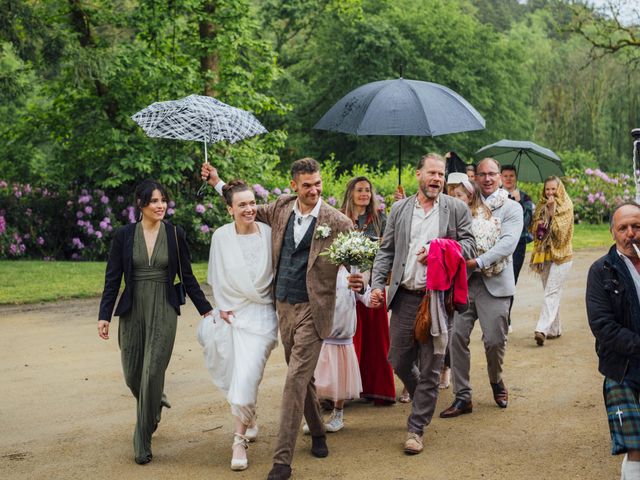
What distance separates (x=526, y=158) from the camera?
11156 mm

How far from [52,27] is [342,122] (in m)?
10.6

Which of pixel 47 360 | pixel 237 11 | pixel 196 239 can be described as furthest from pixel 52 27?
pixel 47 360

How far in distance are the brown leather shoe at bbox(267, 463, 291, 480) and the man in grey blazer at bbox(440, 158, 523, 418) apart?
6.48 feet

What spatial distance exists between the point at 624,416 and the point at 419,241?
234 centimetres

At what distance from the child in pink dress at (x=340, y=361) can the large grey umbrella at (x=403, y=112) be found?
5.06ft

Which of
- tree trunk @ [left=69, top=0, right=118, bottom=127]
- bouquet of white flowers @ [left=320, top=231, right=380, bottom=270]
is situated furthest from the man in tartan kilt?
tree trunk @ [left=69, top=0, right=118, bottom=127]

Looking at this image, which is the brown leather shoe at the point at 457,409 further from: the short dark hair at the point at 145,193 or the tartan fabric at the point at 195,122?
the short dark hair at the point at 145,193

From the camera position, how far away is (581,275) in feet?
52.5

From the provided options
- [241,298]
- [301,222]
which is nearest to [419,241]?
[301,222]

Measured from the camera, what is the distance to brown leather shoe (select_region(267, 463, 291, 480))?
563cm

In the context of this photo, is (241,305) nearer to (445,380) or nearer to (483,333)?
(483,333)

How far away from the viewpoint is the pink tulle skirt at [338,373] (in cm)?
697

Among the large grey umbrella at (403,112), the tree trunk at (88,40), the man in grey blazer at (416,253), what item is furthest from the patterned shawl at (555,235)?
the tree trunk at (88,40)

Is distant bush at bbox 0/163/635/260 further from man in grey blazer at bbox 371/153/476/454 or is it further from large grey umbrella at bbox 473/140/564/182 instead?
man in grey blazer at bbox 371/153/476/454
